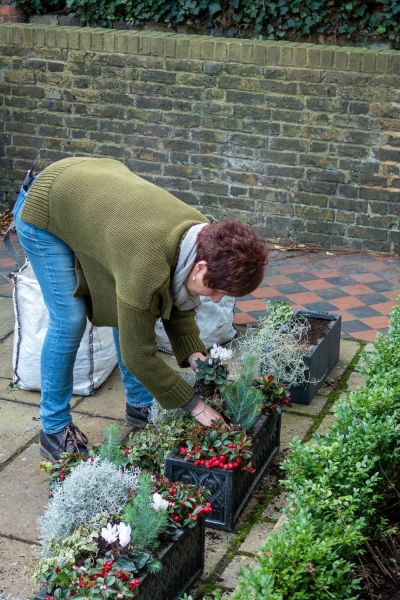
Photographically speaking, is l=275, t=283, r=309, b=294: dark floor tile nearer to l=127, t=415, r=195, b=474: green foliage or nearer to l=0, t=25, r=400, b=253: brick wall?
l=0, t=25, r=400, b=253: brick wall

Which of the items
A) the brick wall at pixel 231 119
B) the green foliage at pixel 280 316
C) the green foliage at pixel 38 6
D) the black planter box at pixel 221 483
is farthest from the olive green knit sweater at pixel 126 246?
the green foliage at pixel 38 6

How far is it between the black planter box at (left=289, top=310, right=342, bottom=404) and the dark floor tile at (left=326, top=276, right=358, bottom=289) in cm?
132

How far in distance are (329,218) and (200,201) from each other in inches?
40.8

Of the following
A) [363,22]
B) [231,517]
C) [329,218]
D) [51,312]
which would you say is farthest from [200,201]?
[231,517]

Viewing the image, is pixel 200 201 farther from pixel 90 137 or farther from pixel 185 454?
pixel 185 454

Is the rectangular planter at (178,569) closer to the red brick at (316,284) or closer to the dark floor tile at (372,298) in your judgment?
the dark floor tile at (372,298)

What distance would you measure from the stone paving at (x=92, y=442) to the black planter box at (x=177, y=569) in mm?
94

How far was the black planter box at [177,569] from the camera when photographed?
2871 mm

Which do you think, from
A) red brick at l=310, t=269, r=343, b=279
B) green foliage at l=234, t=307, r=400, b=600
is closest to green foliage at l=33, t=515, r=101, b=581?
green foliage at l=234, t=307, r=400, b=600

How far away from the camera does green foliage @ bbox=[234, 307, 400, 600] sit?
248 cm

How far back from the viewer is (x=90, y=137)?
7508 mm

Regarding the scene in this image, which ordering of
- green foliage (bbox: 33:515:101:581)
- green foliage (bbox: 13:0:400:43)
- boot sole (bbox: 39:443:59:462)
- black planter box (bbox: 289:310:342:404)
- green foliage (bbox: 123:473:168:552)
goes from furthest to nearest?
green foliage (bbox: 13:0:400:43) < black planter box (bbox: 289:310:342:404) < boot sole (bbox: 39:443:59:462) < green foliage (bbox: 123:473:168:552) < green foliage (bbox: 33:515:101:581)

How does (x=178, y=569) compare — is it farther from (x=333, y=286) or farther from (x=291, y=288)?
(x=333, y=286)

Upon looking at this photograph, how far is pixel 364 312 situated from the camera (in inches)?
231
